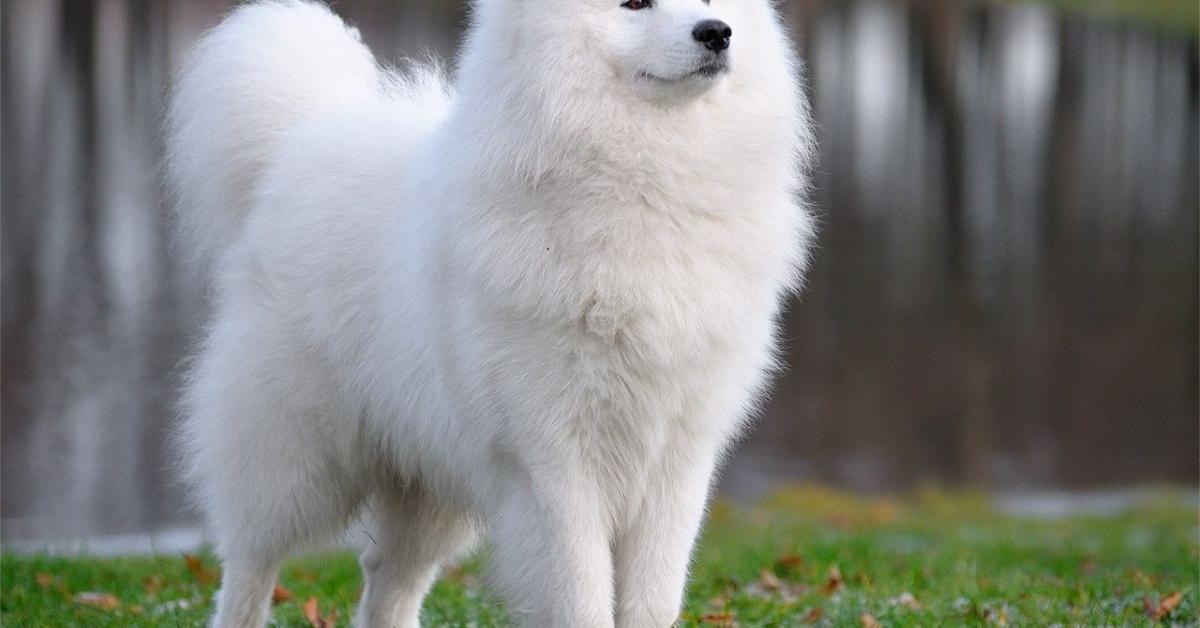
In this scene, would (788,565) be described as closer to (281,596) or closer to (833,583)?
(833,583)

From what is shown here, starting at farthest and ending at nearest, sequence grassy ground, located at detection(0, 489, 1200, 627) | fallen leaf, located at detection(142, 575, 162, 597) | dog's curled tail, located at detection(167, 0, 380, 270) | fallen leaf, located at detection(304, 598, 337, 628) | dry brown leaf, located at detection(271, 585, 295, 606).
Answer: fallen leaf, located at detection(142, 575, 162, 597) < dry brown leaf, located at detection(271, 585, 295, 606) < fallen leaf, located at detection(304, 598, 337, 628) < grassy ground, located at detection(0, 489, 1200, 627) < dog's curled tail, located at detection(167, 0, 380, 270)

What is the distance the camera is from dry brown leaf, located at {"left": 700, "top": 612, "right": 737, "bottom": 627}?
5164mm

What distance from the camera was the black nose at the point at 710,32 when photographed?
3.88 metres

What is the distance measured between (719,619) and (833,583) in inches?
48.2

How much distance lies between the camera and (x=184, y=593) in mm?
6102

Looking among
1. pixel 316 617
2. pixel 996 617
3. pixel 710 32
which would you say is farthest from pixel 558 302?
pixel 996 617

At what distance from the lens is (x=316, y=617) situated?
18.1ft

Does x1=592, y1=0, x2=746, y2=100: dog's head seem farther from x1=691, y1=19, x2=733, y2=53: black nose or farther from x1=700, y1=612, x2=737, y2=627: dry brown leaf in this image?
x1=700, y1=612, x2=737, y2=627: dry brown leaf

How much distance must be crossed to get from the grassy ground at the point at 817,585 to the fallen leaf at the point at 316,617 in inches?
0.7

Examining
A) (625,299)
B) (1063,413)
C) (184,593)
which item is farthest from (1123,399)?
(625,299)

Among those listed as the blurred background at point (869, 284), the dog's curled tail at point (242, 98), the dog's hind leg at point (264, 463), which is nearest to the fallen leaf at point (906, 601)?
the dog's hind leg at point (264, 463)

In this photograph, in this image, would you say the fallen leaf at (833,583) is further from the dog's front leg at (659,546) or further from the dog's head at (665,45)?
the dog's head at (665,45)

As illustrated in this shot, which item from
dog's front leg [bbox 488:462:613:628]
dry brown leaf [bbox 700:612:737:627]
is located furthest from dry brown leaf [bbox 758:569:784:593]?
dog's front leg [bbox 488:462:613:628]

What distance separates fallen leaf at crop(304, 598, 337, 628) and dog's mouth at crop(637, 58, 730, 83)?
8.35 ft
